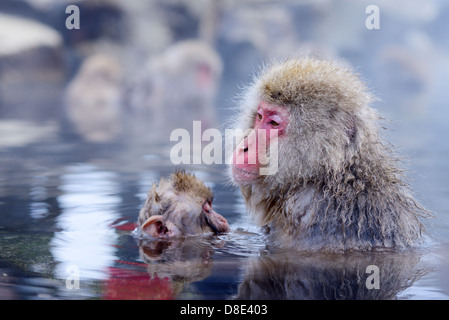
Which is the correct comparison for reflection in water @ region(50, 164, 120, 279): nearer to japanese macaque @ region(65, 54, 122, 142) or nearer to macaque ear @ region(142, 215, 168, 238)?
macaque ear @ region(142, 215, 168, 238)

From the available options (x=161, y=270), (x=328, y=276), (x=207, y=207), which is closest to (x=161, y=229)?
(x=207, y=207)

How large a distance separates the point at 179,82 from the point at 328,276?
13.5 meters

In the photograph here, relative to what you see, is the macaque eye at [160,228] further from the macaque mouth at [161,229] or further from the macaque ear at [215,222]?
the macaque ear at [215,222]

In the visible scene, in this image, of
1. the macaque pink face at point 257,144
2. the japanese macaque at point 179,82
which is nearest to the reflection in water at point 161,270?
the macaque pink face at point 257,144

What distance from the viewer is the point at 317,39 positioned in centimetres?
2212

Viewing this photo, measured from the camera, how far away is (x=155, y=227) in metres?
4.38

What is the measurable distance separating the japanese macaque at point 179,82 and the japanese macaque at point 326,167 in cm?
1123

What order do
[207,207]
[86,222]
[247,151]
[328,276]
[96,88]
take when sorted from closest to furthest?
[328,276], [247,151], [207,207], [86,222], [96,88]

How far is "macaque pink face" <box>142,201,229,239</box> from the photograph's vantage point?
14.3ft

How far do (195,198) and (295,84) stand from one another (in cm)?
110

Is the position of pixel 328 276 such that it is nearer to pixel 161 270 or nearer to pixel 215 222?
pixel 161 270

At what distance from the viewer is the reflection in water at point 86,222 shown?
12.2 feet

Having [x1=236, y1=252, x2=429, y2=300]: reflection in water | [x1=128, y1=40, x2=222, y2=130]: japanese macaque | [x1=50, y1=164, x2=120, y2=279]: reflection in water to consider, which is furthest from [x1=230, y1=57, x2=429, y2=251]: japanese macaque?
[x1=128, y1=40, x2=222, y2=130]: japanese macaque

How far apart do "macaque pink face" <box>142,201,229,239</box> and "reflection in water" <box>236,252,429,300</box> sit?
749mm
